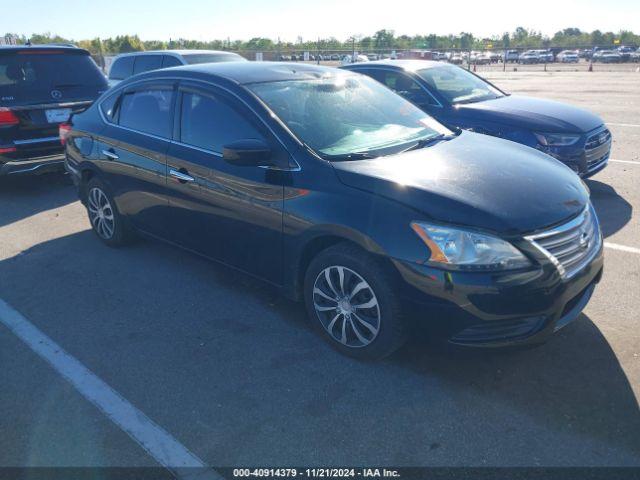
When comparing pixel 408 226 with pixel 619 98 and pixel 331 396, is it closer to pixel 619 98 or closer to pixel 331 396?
pixel 331 396

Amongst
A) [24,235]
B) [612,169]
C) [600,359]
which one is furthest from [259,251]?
[612,169]

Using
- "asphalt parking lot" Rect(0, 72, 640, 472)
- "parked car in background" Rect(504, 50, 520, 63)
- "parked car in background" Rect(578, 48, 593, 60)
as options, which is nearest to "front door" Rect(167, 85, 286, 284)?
"asphalt parking lot" Rect(0, 72, 640, 472)

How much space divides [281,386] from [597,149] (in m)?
5.16

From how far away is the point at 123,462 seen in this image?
8.36 ft

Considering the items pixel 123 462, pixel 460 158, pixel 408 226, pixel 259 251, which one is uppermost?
pixel 460 158

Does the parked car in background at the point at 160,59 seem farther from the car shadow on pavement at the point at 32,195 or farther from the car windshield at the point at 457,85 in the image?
the car windshield at the point at 457,85

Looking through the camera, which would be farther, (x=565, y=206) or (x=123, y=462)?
(x=565, y=206)

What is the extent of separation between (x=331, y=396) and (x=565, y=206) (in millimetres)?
1750

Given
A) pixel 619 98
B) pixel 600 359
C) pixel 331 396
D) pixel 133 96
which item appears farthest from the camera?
pixel 619 98

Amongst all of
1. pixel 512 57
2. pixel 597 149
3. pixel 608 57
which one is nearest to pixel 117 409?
pixel 597 149

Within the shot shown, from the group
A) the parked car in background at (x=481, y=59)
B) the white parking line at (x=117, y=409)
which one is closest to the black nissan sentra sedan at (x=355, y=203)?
the white parking line at (x=117, y=409)

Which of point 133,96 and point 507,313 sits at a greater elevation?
point 133,96

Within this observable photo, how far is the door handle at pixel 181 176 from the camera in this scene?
4050 mm

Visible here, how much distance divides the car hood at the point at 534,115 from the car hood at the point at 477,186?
2.81 meters
